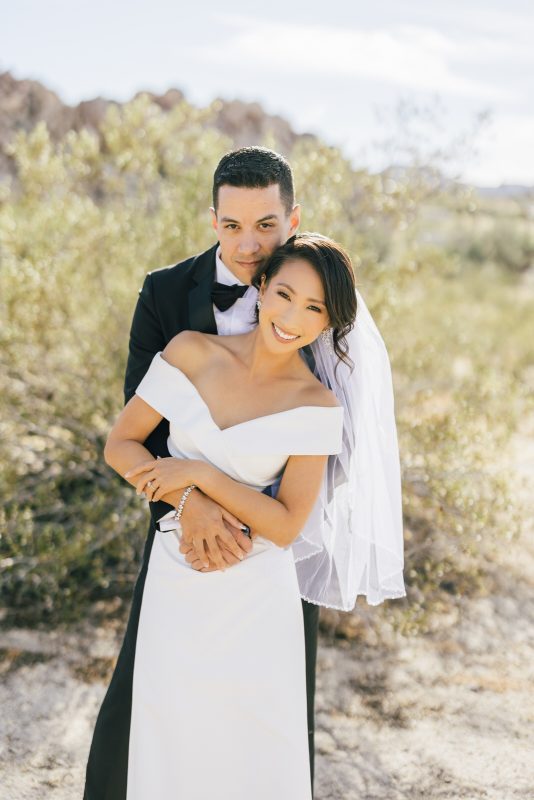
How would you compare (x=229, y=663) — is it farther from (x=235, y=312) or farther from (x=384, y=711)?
(x=384, y=711)

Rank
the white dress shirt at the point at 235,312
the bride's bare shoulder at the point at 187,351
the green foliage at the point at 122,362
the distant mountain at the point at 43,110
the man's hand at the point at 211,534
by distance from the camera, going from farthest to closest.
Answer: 1. the distant mountain at the point at 43,110
2. the green foliage at the point at 122,362
3. the white dress shirt at the point at 235,312
4. the bride's bare shoulder at the point at 187,351
5. the man's hand at the point at 211,534

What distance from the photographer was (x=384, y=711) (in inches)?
151

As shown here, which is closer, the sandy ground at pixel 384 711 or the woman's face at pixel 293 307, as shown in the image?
the woman's face at pixel 293 307

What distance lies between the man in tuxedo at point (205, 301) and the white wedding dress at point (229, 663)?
12cm

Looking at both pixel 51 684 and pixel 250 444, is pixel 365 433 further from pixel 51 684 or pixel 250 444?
pixel 51 684

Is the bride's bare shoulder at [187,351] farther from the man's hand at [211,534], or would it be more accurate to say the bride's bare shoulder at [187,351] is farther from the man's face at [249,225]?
the man's hand at [211,534]

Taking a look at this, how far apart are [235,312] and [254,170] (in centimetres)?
40

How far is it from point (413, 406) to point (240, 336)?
307 cm

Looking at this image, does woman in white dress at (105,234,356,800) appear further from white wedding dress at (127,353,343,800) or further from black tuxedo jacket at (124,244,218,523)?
black tuxedo jacket at (124,244,218,523)

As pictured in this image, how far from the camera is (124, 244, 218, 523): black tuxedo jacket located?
2395 mm

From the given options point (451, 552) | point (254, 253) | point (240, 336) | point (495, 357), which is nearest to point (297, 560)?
point (240, 336)

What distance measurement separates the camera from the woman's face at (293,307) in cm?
210

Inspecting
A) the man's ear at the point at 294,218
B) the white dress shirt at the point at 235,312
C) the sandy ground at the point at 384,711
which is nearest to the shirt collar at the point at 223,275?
the white dress shirt at the point at 235,312

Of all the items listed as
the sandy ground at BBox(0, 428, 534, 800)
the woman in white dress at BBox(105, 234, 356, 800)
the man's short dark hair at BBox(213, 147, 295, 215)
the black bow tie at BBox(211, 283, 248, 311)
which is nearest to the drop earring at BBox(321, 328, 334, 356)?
the woman in white dress at BBox(105, 234, 356, 800)
